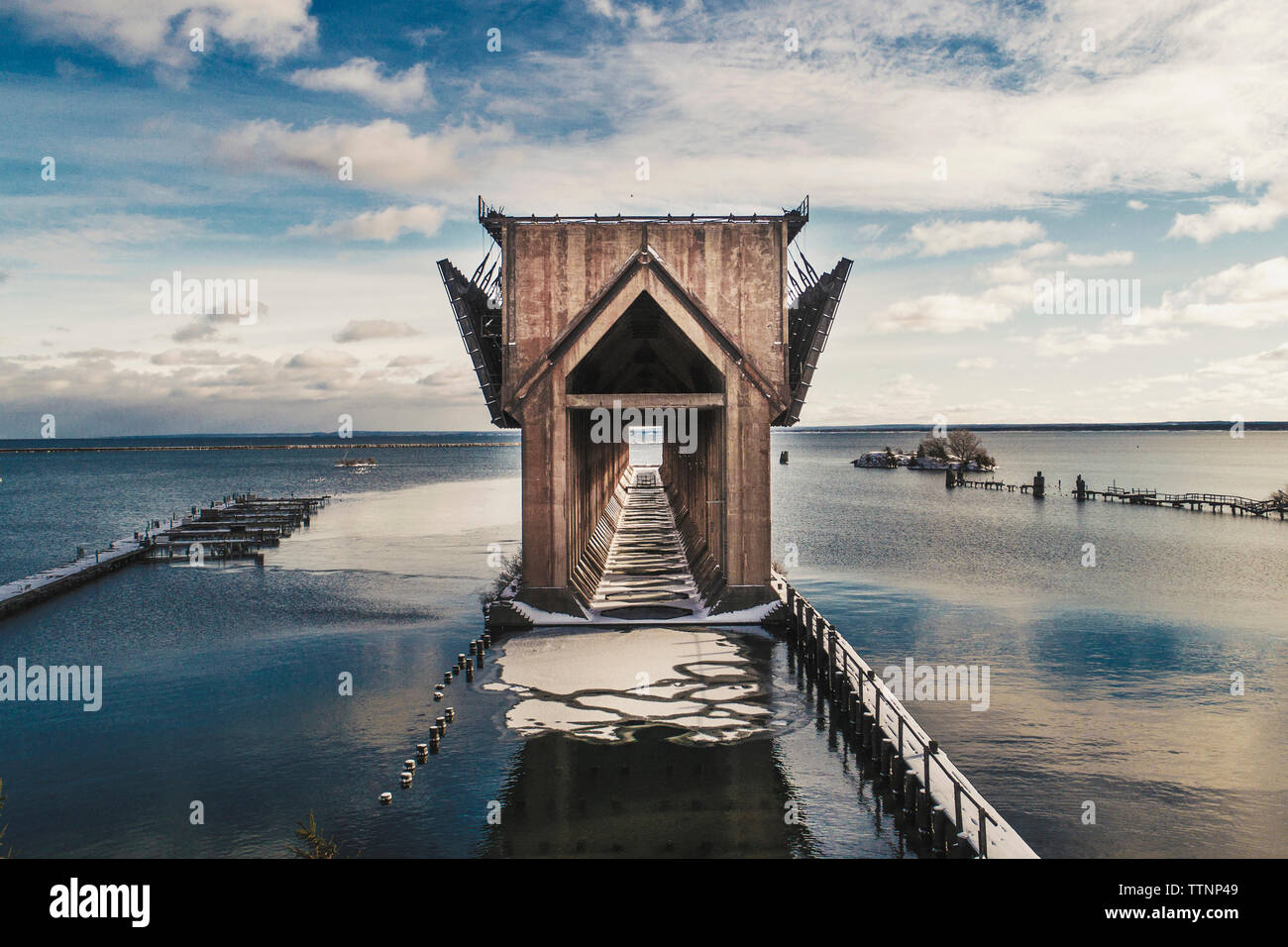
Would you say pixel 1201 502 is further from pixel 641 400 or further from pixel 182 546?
pixel 182 546

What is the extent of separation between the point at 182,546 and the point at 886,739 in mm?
61207

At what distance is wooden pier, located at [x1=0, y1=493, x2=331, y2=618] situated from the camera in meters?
45.6

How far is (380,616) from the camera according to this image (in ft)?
129

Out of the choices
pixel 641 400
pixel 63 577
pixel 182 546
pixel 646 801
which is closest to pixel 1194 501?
pixel 641 400

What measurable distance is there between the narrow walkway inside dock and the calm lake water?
3.27 m

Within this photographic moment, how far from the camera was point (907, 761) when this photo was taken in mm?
18031

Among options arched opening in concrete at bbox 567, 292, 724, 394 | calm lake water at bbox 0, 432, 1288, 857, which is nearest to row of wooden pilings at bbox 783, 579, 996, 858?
calm lake water at bbox 0, 432, 1288, 857

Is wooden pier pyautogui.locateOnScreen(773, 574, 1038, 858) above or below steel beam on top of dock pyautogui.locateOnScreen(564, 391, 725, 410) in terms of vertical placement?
below

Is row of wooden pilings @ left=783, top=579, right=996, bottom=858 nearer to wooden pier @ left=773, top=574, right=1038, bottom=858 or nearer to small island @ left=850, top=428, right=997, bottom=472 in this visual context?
wooden pier @ left=773, top=574, right=1038, bottom=858

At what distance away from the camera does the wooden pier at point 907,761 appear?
14930mm
